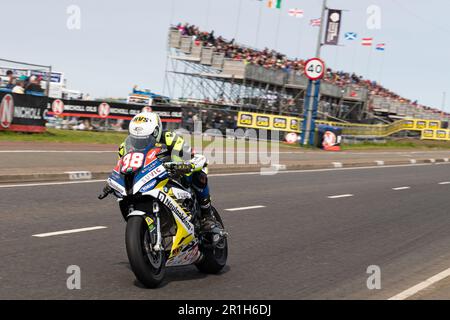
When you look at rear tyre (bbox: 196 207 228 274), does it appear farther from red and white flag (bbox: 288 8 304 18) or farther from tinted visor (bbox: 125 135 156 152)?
red and white flag (bbox: 288 8 304 18)

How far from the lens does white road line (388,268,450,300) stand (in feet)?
→ 23.0

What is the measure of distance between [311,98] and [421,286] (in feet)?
89.3

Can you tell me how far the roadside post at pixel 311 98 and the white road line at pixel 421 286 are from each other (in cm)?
2522

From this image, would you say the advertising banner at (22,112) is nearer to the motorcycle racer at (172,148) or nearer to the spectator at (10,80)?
the spectator at (10,80)

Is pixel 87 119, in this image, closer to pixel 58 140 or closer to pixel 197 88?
pixel 58 140

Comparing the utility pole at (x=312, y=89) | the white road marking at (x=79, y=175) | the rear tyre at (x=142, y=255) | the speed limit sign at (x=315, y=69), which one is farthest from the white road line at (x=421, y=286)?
the utility pole at (x=312, y=89)

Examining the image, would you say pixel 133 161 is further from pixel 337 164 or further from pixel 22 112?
pixel 337 164

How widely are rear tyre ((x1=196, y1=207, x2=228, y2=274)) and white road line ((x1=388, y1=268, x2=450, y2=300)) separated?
73.2 inches

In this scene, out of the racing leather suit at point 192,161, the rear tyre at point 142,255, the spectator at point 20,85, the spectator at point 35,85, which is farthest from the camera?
the spectator at point 35,85

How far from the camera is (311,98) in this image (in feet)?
113

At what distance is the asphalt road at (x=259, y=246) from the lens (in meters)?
6.87

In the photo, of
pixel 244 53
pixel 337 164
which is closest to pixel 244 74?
pixel 244 53

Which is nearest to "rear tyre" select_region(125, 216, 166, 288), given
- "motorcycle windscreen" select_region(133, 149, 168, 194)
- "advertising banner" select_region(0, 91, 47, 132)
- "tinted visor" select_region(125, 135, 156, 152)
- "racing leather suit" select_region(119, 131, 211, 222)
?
"motorcycle windscreen" select_region(133, 149, 168, 194)

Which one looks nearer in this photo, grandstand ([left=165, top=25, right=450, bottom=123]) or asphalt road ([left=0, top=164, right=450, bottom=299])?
asphalt road ([left=0, top=164, right=450, bottom=299])
